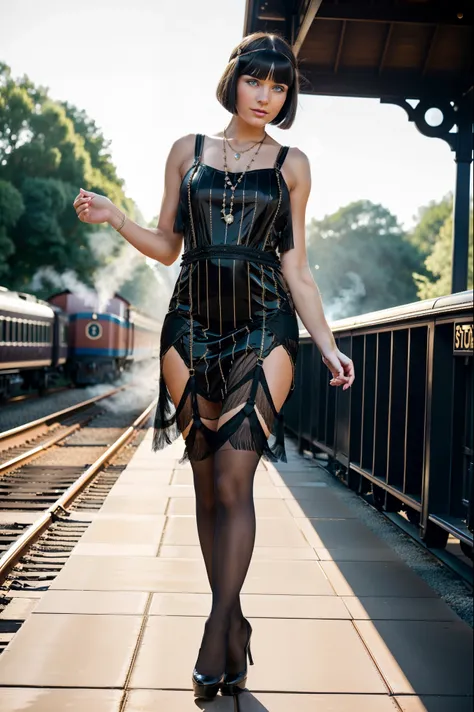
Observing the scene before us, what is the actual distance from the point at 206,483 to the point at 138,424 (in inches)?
505

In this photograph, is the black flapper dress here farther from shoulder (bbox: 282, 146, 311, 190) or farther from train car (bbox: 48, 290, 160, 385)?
train car (bbox: 48, 290, 160, 385)

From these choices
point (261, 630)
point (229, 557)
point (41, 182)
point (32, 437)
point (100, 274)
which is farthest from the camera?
point (100, 274)

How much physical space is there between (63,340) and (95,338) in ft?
4.85

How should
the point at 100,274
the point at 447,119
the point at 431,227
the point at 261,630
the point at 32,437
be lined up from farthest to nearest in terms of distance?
the point at 431,227 → the point at 100,274 → the point at 32,437 → the point at 447,119 → the point at 261,630

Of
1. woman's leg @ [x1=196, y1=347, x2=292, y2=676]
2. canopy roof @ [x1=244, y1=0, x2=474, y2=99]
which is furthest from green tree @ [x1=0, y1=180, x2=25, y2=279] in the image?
woman's leg @ [x1=196, y1=347, x2=292, y2=676]

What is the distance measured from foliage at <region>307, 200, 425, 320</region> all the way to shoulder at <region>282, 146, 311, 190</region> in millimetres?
79822

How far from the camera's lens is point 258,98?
3.05 meters

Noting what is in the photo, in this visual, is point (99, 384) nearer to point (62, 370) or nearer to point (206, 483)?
point (62, 370)

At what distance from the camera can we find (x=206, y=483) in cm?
313

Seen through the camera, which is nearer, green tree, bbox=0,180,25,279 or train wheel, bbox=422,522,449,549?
train wheel, bbox=422,522,449,549

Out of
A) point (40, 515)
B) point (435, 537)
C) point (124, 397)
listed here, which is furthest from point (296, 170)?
point (124, 397)

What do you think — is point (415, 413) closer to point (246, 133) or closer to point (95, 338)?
point (246, 133)

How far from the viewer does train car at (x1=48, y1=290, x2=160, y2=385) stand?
31484mm

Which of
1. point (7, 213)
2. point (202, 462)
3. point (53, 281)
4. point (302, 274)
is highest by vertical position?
point (7, 213)
